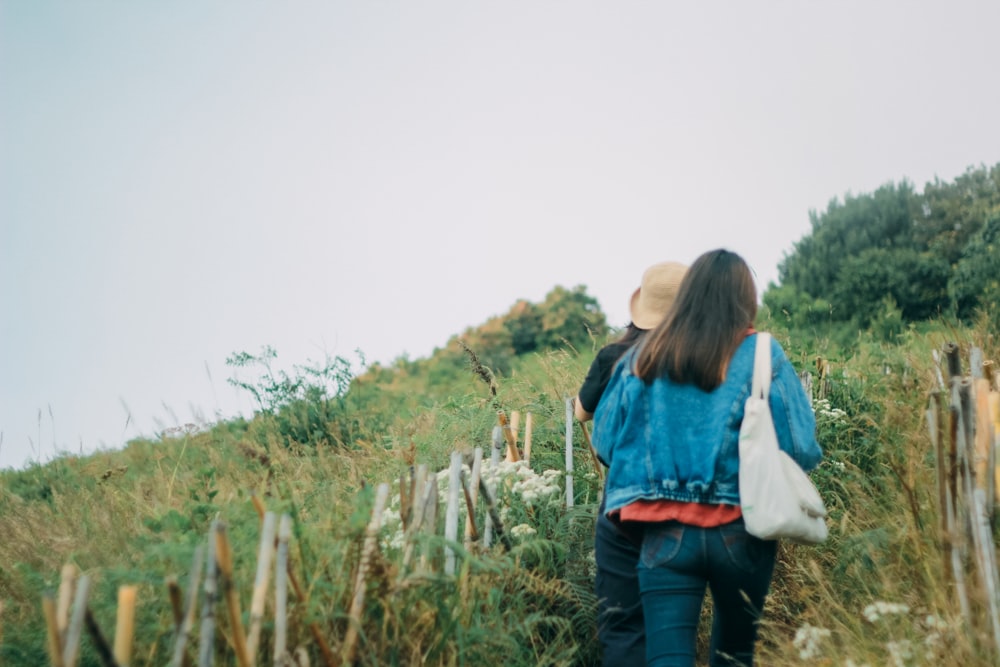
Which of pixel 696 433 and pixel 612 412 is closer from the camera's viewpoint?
pixel 696 433

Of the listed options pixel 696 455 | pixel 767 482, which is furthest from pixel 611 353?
Answer: pixel 767 482

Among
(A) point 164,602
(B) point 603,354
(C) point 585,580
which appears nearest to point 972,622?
(B) point 603,354

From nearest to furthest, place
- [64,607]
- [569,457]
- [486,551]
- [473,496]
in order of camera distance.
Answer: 1. [64,607]
2. [486,551]
3. [473,496]
4. [569,457]

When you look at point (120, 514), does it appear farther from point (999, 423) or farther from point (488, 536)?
point (999, 423)

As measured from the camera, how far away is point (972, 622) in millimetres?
2795

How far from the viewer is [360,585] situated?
2.58m

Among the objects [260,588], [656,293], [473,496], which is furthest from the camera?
[473,496]

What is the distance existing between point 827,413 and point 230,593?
410 centimetres

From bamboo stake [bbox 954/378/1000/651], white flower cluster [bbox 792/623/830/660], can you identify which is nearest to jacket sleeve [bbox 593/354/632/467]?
white flower cluster [bbox 792/623/830/660]

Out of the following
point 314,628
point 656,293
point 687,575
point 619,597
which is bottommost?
point 619,597

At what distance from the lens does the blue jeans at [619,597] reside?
9.78 feet

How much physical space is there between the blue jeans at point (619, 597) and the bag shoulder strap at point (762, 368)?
2.35 ft

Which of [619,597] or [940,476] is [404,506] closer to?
[619,597]

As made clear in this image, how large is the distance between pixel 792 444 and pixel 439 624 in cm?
132
